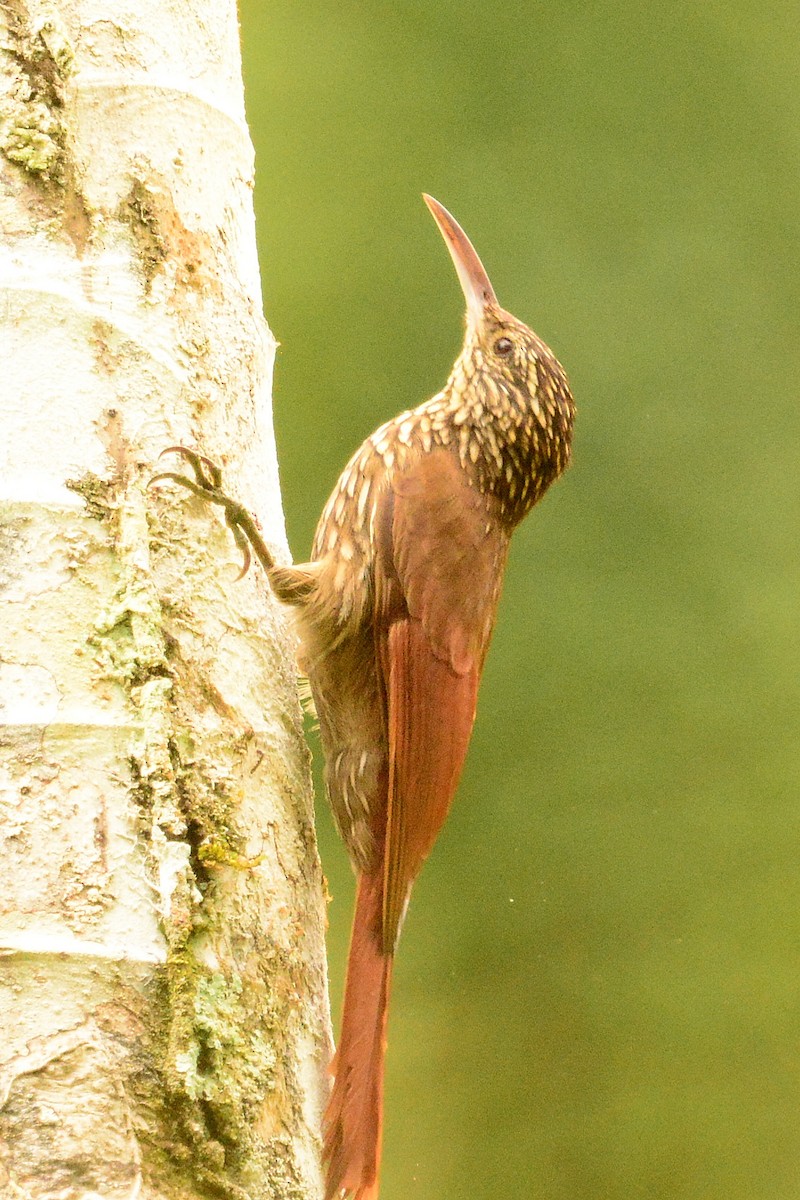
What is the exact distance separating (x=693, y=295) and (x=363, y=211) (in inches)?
39.9

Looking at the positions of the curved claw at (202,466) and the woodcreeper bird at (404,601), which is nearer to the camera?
the curved claw at (202,466)

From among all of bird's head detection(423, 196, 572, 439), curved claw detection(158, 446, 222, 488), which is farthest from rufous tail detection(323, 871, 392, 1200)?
bird's head detection(423, 196, 572, 439)

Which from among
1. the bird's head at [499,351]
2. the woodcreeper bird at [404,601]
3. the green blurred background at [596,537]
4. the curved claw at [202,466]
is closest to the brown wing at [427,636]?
the woodcreeper bird at [404,601]

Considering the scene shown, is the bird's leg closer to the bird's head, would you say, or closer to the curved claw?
the curved claw

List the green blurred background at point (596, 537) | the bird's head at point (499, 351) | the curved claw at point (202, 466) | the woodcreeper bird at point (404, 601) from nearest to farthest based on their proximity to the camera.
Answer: the curved claw at point (202, 466), the woodcreeper bird at point (404, 601), the bird's head at point (499, 351), the green blurred background at point (596, 537)

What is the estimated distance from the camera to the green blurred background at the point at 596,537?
3.48m

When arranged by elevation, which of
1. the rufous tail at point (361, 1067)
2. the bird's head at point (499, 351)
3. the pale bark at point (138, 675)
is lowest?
the rufous tail at point (361, 1067)

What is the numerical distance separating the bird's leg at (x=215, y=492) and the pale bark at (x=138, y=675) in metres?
0.02

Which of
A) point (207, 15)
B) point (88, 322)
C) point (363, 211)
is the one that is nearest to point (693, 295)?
point (363, 211)

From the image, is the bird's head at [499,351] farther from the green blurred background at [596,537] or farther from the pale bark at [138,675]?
the green blurred background at [596,537]

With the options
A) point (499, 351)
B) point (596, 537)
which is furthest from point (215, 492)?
point (596, 537)

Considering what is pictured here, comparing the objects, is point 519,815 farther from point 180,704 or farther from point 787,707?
point 180,704

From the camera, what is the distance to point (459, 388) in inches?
102

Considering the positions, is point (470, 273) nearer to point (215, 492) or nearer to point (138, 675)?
point (215, 492)
